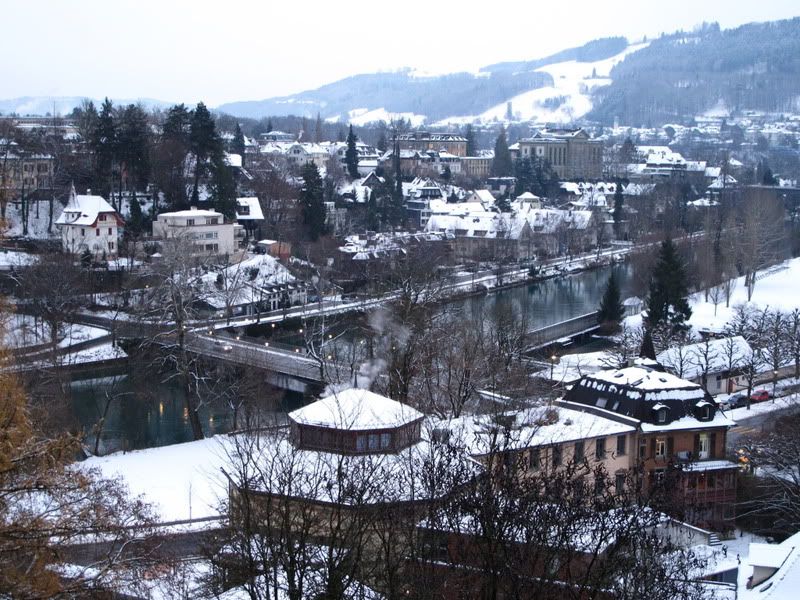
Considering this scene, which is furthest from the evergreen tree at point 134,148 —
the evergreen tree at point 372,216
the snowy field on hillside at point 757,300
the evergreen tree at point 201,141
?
the snowy field on hillside at point 757,300

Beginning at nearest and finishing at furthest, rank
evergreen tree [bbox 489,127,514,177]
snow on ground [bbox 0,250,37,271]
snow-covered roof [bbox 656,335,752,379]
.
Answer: snow-covered roof [bbox 656,335,752,379], snow on ground [bbox 0,250,37,271], evergreen tree [bbox 489,127,514,177]

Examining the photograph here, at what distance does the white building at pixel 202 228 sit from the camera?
73.6ft

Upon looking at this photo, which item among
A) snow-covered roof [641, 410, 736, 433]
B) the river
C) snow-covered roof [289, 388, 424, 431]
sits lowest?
the river

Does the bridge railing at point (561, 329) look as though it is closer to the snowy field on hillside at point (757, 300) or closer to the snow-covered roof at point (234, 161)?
the snowy field on hillside at point (757, 300)

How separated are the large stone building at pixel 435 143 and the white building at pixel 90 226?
1056 inches

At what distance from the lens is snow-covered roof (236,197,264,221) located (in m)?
25.2

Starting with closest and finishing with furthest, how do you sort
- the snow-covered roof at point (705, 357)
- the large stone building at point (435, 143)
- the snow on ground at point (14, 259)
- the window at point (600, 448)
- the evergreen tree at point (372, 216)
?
A: the window at point (600, 448) < the snow-covered roof at point (705, 357) < the snow on ground at point (14, 259) < the evergreen tree at point (372, 216) < the large stone building at point (435, 143)

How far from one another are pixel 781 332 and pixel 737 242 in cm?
808

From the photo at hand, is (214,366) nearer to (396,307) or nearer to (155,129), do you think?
(396,307)

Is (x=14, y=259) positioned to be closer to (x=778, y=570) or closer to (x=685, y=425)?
(x=685, y=425)

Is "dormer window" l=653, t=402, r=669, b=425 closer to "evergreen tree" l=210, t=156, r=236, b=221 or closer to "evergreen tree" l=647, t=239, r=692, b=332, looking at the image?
"evergreen tree" l=647, t=239, r=692, b=332

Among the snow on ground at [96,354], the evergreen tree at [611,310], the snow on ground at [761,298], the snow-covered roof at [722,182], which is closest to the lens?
the snow on ground at [96,354]

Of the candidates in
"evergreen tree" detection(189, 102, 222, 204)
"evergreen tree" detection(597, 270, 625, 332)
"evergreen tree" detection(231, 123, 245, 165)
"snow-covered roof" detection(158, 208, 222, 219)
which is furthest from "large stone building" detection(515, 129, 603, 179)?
"evergreen tree" detection(597, 270, 625, 332)

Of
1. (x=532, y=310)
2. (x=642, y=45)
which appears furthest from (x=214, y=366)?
(x=642, y=45)
